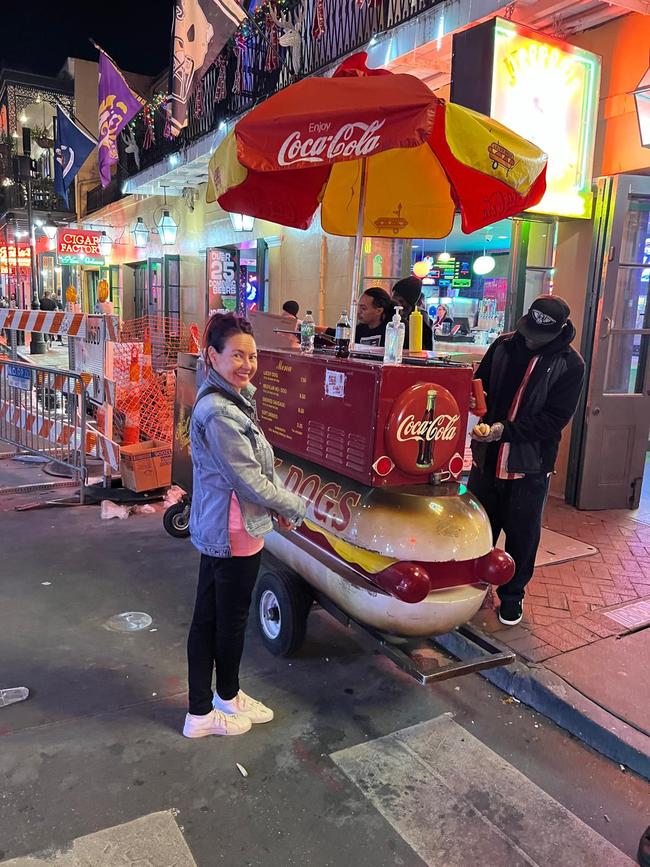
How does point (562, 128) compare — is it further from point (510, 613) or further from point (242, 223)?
point (242, 223)

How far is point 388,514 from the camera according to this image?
335 centimetres

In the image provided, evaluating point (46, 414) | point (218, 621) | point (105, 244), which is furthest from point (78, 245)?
point (218, 621)

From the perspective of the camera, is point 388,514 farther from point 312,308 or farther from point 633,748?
point 312,308

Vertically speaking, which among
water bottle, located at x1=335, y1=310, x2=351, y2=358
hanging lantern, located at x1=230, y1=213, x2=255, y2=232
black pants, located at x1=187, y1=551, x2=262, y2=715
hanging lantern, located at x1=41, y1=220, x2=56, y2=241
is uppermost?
hanging lantern, located at x1=41, y1=220, x2=56, y2=241

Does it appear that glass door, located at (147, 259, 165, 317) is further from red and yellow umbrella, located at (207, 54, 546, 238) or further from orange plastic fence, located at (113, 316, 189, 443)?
red and yellow umbrella, located at (207, 54, 546, 238)

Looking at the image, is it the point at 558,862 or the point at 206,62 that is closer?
the point at 558,862

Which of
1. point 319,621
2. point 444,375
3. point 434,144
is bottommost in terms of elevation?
point 319,621

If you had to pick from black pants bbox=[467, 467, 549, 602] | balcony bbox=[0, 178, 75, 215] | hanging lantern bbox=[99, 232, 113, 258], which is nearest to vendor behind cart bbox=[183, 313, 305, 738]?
black pants bbox=[467, 467, 549, 602]

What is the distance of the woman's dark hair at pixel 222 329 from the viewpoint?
9.73 ft

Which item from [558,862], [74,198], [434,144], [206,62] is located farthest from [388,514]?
[74,198]

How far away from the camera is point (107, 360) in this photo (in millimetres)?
7191

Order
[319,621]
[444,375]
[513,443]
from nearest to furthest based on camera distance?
[444,375] → [513,443] → [319,621]

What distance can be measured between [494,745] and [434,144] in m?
4.08

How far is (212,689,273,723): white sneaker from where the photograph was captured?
3.38 metres
